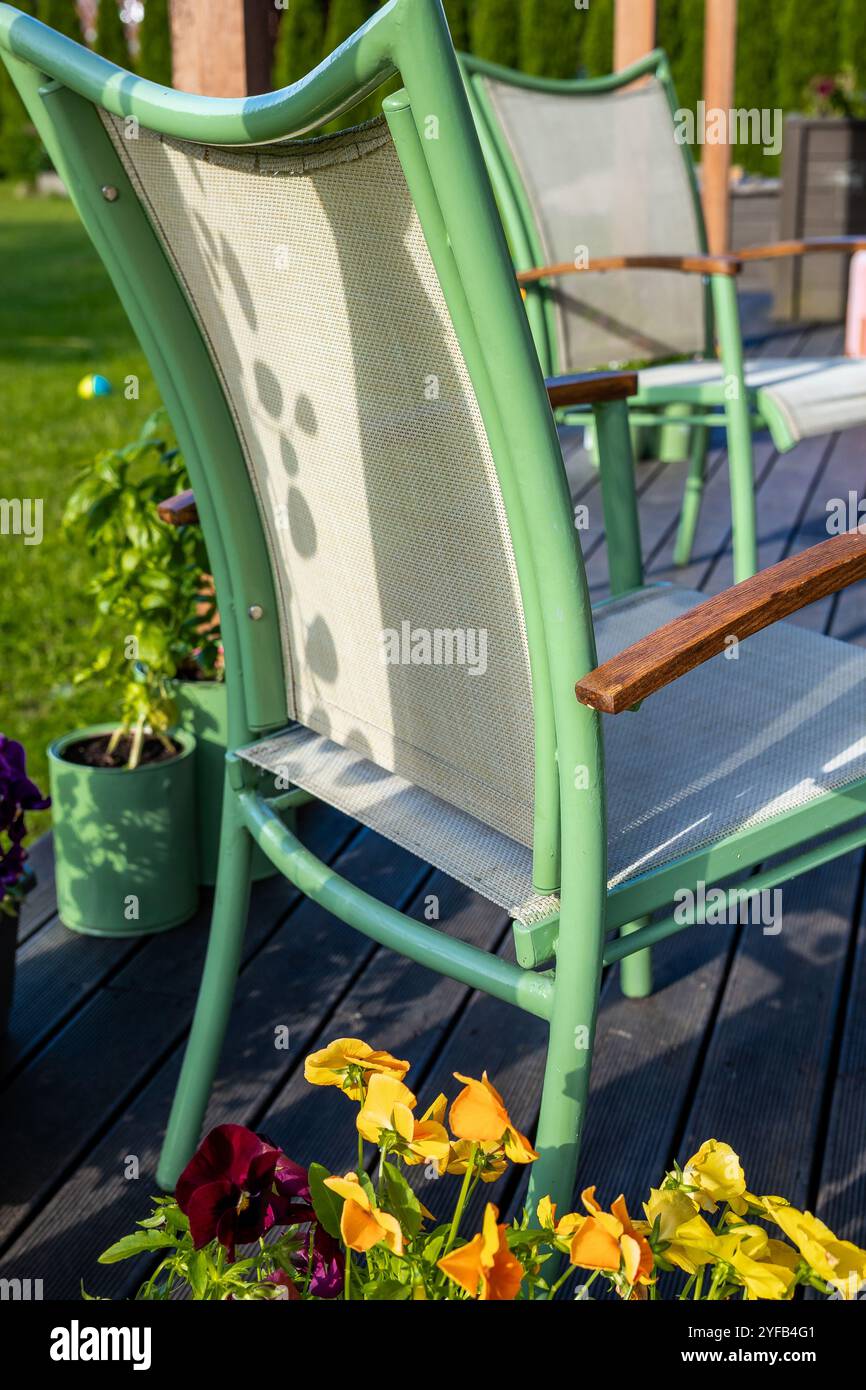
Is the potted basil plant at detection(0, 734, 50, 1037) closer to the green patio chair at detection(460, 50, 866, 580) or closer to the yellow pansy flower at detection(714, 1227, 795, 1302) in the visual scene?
the yellow pansy flower at detection(714, 1227, 795, 1302)

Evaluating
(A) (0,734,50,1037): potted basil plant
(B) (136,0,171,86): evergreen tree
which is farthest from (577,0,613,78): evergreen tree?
(A) (0,734,50,1037): potted basil plant

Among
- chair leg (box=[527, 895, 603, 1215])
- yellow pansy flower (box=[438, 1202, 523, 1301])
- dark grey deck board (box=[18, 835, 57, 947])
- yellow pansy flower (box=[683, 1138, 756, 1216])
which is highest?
yellow pansy flower (box=[438, 1202, 523, 1301])

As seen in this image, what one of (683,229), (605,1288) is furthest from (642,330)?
(605,1288)

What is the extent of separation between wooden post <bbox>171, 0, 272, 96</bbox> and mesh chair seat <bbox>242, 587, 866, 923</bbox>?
95 cm

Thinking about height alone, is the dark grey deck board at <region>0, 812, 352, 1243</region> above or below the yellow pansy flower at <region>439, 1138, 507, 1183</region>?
below

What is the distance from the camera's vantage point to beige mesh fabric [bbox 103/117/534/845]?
907 mm

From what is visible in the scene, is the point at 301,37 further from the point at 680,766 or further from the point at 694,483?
the point at 680,766

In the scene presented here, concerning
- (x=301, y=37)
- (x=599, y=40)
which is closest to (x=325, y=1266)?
(x=599, y=40)

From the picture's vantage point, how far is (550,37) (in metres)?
8.88

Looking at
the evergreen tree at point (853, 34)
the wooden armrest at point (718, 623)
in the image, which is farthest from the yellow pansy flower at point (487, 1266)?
the evergreen tree at point (853, 34)

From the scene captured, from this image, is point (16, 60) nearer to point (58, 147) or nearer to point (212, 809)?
point (58, 147)

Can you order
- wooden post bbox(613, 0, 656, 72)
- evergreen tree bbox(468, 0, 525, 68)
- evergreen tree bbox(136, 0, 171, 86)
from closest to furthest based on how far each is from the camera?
1. wooden post bbox(613, 0, 656, 72)
2. evergreen tree bbox(468, 0, 525, 68)
3. evergreen tree bbox(136, 0, 171, 86)
